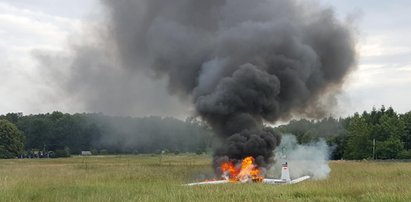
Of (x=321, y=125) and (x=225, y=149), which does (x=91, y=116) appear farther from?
(x=225, y=149)

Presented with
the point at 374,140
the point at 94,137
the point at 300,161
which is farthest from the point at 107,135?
the point at 300,161

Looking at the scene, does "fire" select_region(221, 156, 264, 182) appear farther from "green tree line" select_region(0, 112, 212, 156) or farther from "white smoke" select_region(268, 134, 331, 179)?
"green tree line" select_region(0, 112, 212, 156)

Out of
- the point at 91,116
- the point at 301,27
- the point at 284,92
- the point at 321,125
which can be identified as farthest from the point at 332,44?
the point at 91,116

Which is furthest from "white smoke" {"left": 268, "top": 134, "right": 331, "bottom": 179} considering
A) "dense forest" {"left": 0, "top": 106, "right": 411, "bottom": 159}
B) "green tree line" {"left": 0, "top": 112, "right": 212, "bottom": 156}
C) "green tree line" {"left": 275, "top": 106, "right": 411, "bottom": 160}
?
"green tree line" {"left": 0, "top": 112, "right": 212, "bottom": 156}

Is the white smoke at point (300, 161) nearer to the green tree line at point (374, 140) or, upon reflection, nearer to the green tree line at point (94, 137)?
the green tree line at point (374, 140)

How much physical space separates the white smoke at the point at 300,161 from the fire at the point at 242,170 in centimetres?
507

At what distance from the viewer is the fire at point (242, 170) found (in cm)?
3138

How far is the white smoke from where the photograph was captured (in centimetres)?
3891

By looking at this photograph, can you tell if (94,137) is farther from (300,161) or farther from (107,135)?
(300,161)

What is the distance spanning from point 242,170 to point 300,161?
18689 millimetres

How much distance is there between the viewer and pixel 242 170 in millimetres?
32125

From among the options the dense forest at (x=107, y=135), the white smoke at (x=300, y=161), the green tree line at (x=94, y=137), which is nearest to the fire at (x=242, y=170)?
the white smoke at (x=300, y=161)

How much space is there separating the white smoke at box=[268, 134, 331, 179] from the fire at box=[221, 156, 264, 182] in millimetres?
5073

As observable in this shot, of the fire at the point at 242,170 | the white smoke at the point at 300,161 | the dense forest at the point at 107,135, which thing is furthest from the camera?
the dense forest at the point at 107,135
